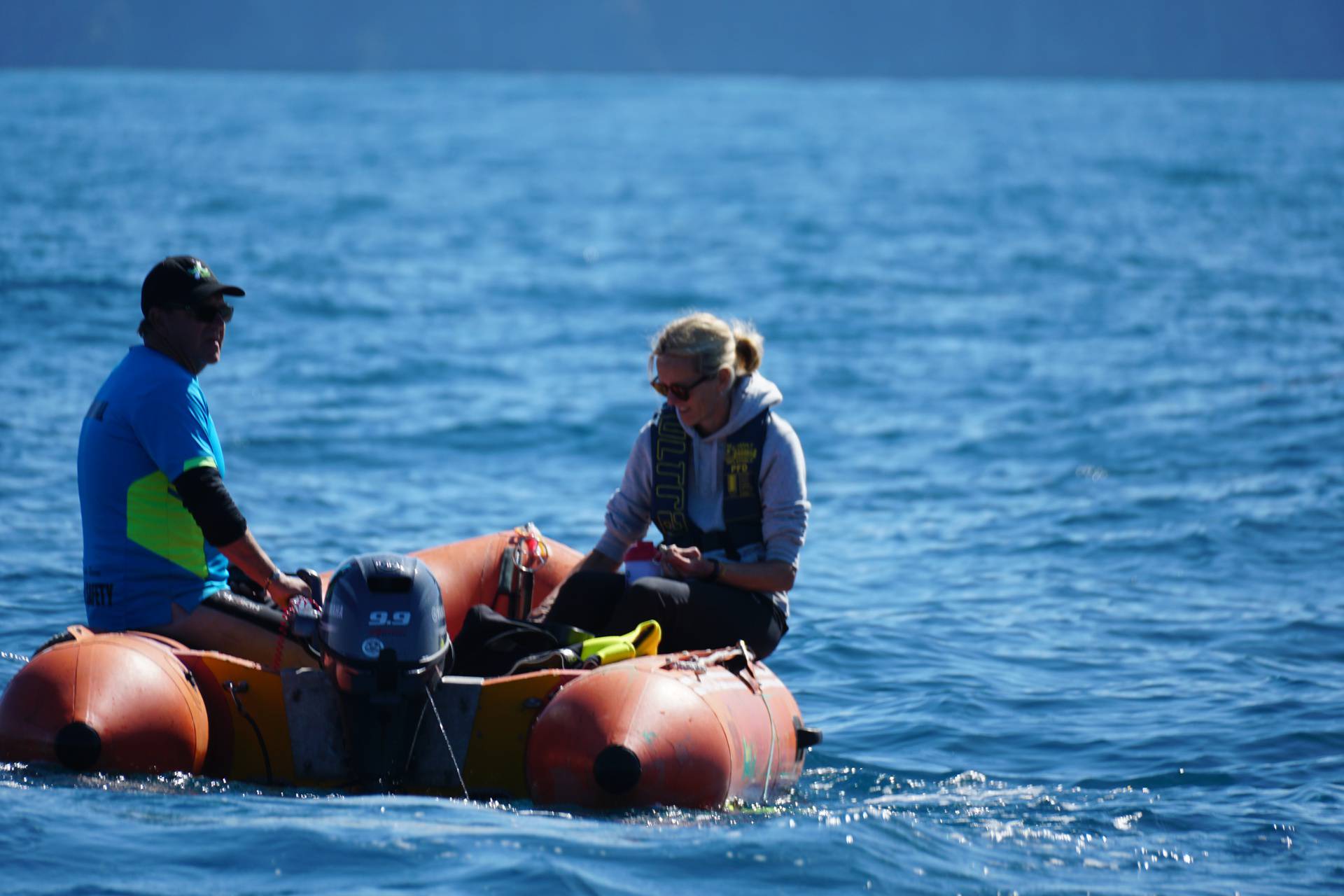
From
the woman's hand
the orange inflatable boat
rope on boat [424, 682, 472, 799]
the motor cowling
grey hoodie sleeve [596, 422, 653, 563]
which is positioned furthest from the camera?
grey hoodie sleeve [596, 422, 653, 563]

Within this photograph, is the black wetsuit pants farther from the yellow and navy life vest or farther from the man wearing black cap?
the man wearing black cap

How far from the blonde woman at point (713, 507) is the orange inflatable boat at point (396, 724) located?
39 cm

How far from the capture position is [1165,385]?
49.6 ft

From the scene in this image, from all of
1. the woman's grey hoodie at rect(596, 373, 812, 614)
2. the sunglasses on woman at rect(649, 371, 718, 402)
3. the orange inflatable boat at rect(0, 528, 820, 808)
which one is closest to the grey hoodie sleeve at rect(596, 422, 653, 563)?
the woman's grey hoodie at rect(596, 373, 812, 614)

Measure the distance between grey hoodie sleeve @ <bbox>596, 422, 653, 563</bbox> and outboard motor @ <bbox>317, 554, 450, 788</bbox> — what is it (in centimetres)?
111

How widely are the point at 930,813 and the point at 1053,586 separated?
401cm

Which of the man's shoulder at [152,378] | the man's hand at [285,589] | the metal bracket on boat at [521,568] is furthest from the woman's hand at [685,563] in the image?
the man's shoulder at [152,378]

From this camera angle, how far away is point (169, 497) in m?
4.91

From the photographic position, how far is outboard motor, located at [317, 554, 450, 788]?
4570mm

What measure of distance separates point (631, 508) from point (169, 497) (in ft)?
5.11

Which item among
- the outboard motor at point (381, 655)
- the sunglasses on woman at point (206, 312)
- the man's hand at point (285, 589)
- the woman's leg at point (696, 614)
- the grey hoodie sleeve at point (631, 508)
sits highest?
the sunglasses on woman at point (206, 312)

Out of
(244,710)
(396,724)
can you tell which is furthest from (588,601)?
(244,710)

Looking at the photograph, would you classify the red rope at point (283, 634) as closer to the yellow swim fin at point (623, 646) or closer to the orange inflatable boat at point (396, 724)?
the orange inflatable boat at point (396, 724)

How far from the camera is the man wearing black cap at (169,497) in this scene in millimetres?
4793
